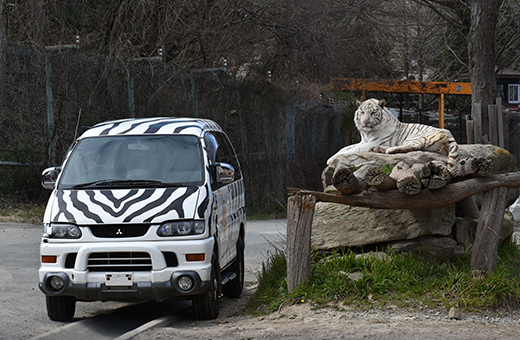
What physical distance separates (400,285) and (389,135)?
6.72 ft

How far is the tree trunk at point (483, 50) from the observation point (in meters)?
16.4

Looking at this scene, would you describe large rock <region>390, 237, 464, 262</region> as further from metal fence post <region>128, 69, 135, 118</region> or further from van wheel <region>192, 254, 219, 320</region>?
metal fence post <region>128, 69, 135, 118</region>

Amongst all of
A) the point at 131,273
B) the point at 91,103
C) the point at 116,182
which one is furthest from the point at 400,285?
the point at 91,103

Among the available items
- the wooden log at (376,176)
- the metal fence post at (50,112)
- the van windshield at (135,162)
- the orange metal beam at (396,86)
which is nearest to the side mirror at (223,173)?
the van windshield at (135,162)

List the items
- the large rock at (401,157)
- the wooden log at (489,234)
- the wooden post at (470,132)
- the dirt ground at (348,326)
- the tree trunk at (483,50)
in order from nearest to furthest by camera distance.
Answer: the dirt ground at (348,326)
the wooden log at (489,234)
the large rock at (401,157)
the wooden post at (470,132)
the tree trunk at (483,50)

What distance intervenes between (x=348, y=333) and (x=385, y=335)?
33 centimetres

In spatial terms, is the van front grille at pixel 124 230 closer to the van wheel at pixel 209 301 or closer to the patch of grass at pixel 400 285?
the van wheel at pixel 209 301

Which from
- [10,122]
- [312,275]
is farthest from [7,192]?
[312,275]

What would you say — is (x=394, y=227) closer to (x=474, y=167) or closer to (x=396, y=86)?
(x=474, y=167)

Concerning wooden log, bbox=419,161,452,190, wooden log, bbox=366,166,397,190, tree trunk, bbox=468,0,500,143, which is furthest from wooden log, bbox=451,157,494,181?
tree trunk, bbox=468,0,500,143

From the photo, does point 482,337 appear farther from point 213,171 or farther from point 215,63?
point 215,63

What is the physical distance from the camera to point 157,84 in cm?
1530

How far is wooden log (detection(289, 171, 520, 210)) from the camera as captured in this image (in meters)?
7.25

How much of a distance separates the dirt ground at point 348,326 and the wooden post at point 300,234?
0.38m
